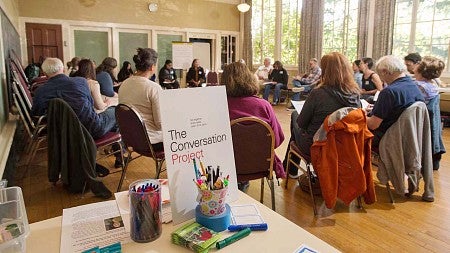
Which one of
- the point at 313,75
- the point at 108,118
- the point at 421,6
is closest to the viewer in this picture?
the point at 108,118

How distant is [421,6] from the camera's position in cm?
641

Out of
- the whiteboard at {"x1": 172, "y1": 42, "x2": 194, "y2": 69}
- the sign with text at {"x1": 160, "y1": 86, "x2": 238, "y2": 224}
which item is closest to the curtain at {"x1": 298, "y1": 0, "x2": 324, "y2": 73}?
the whiteboard at {"x1": 172, "y1": 42, "x2": 194, "y2": 69}

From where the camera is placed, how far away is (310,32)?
332 inches

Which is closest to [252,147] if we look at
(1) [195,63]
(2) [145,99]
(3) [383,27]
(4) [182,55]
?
(2) [145,99]

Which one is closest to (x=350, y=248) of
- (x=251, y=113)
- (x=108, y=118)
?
(x=251, y=113)

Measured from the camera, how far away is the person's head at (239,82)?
2.17 metres

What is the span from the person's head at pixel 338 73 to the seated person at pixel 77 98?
1.89 meters

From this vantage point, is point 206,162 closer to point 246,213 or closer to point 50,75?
point 246,213

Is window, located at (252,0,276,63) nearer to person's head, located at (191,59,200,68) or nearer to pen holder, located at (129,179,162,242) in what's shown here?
person's head, located at (191,59,200,68)

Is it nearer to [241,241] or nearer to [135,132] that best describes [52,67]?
[135,132]

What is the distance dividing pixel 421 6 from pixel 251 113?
6059mm

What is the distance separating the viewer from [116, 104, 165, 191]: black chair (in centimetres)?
233

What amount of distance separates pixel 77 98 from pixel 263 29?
833cm

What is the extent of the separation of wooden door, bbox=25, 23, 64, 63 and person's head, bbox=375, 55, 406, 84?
291 inches
